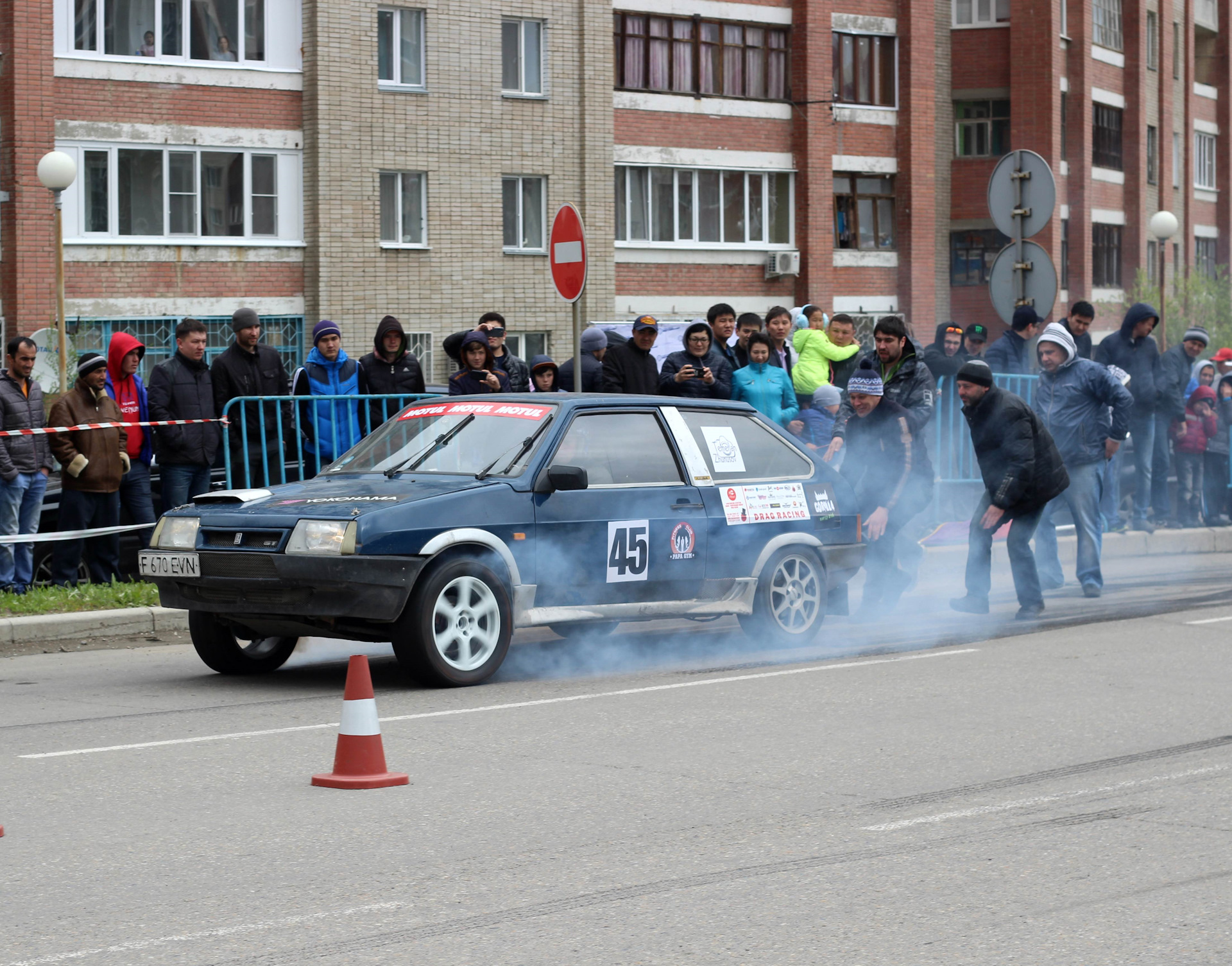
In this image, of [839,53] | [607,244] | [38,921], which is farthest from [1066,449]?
[839,53]

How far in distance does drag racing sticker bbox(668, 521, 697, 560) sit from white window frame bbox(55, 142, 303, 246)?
21399mm

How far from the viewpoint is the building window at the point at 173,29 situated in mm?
29266

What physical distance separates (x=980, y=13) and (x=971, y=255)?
630 centimetres

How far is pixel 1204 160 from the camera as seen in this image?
5519 centimetres

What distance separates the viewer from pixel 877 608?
12875 mm

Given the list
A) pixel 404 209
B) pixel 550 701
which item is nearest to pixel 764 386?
pixel 550 701

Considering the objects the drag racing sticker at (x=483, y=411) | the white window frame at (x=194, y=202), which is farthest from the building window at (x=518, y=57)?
the drag racing sticker at (x=483, y=411)

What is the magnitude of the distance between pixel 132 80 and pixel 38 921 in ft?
88.0

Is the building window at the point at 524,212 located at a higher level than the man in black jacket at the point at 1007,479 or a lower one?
higher

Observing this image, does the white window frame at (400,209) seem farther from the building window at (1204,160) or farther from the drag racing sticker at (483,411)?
the building window at (1204,160)

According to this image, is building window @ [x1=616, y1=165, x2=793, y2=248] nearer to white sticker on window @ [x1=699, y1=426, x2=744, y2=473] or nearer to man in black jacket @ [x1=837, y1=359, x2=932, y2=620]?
man in black jacket @ [x1=837, y1=359, x2=932, y2=620]

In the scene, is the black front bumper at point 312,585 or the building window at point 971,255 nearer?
the black front bumper at point 312,585

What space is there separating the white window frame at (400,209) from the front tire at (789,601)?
873 inches

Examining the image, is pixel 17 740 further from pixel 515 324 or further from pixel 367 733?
pixel 515 324
